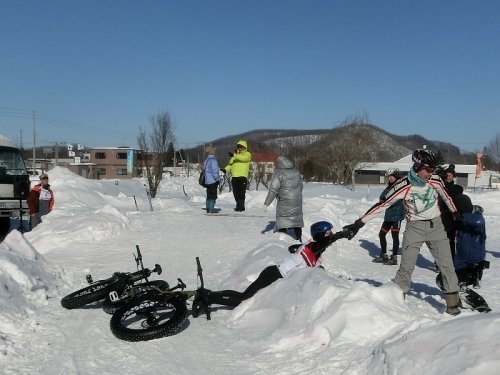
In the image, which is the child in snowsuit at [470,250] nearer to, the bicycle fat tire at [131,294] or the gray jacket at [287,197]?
the gray jacket at [287,197]

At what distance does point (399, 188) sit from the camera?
5.89 metres

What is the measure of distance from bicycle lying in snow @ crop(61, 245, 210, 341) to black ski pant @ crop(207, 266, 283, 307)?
182 mm

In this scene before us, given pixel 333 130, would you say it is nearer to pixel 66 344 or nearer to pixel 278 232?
pixel 278 232

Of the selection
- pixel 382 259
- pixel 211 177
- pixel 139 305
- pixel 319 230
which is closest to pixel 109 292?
pixel 139 305

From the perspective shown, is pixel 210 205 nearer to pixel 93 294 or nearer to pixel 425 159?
pixel 93 294

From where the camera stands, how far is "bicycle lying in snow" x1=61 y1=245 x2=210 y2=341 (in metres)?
4.87

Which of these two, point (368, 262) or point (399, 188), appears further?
point (368, 262)

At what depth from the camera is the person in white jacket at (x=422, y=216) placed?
5.63 meters

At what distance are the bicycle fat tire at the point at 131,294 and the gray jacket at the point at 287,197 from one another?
3.94 metres

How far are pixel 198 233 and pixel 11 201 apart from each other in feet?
18.9

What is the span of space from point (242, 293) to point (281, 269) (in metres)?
0.54

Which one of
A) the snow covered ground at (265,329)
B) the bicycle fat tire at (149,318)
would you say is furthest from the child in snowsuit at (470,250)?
the bicycle fat tire at (149,318)

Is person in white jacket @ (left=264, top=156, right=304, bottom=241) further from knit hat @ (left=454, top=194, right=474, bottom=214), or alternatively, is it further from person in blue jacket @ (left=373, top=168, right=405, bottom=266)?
knit hat @ (left=454, top=194, right=474, bottom=214)

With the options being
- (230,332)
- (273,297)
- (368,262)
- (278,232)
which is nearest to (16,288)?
(230,332)
